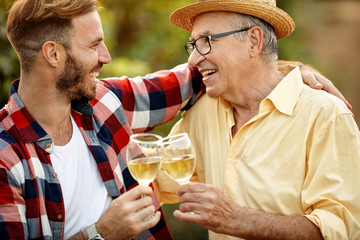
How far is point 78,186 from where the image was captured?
2.66m

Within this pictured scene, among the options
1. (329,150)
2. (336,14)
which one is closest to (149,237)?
(329,150)

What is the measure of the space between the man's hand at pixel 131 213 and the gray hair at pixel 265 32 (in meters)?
1.30

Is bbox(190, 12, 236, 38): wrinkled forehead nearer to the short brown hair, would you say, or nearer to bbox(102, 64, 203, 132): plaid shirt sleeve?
bbox(102, 64, 203, 132): plaid shirt sleeve

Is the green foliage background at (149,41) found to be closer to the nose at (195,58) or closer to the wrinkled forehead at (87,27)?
the nose at (195,58)

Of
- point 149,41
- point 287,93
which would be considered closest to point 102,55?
point 287,93

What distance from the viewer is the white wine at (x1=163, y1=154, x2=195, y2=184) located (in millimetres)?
2305

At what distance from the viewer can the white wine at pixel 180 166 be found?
2.30 m

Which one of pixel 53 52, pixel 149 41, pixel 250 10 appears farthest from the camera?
pixel 149 41

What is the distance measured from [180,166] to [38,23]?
119cm

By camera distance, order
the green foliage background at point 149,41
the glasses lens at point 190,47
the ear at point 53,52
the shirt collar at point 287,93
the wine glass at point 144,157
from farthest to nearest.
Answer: the green foliage background at point 149,41, the glasses lens at point 190,47, the shirt collar at point 287,93, the ear at point 53,52, the wine glass at point 144,157

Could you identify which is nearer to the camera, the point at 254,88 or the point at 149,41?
the point at 254,88

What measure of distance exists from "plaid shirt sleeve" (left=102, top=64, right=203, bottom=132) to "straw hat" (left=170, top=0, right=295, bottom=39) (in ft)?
1.46


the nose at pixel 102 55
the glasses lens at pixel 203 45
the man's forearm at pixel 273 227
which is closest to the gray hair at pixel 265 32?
the glasses lens at pixel 203 45

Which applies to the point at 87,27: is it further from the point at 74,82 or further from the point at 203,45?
the point at 203,45
